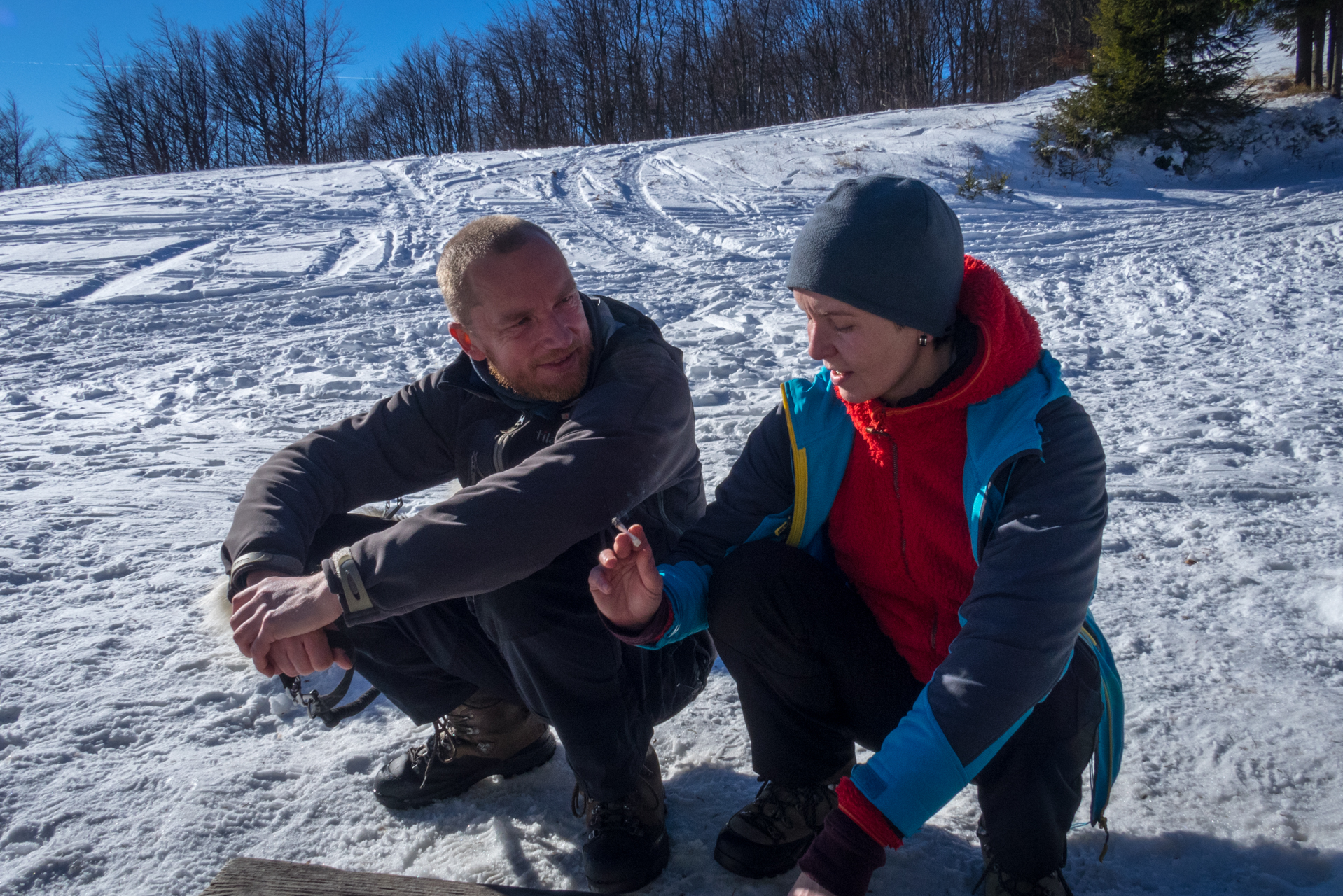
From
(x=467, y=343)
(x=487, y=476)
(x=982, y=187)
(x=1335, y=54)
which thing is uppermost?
(x=1335, y=54)

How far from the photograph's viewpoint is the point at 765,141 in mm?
13883

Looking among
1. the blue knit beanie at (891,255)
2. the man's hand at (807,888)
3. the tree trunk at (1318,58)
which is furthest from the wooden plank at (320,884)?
the tree trunk at (1318,58)

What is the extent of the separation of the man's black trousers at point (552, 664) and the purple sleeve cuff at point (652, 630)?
134 mm

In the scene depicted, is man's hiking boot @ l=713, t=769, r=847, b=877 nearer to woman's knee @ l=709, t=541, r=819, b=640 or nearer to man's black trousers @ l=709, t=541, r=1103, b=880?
man's black trousers @ l=709, t=541, r=1103, b=880

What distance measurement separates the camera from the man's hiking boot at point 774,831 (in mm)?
1623

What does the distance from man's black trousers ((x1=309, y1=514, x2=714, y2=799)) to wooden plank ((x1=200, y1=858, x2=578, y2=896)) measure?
0.33m

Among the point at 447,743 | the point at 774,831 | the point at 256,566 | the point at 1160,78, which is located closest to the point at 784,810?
the point at 774,831

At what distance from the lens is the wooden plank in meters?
1.32

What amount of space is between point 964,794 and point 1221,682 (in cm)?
76

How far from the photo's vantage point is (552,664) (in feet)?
5.40

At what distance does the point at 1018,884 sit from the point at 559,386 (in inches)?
51.8

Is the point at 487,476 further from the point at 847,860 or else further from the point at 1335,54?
the point at 1335,54

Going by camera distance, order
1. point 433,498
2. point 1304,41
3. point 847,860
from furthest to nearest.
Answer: point 1304,41 → point 433,498 → point 847,860

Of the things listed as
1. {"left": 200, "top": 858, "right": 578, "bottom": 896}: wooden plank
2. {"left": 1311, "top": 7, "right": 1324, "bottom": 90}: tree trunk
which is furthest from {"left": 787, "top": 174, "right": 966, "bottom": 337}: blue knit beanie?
{"left": 1311, "top": 7, "right": 1324, "bottom": 90}: tree trunk
